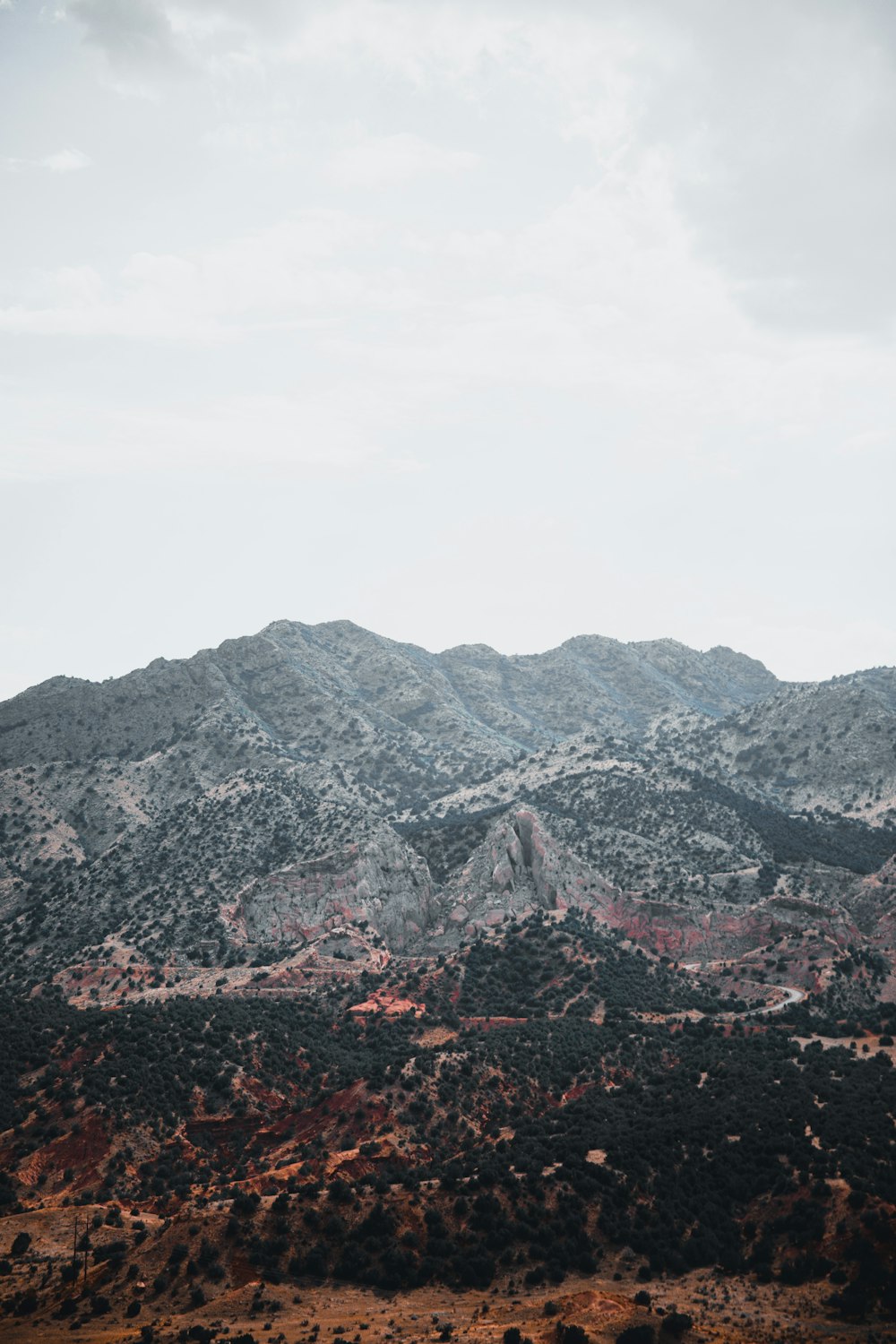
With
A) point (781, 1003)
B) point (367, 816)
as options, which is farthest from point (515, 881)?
point (781, 1003)

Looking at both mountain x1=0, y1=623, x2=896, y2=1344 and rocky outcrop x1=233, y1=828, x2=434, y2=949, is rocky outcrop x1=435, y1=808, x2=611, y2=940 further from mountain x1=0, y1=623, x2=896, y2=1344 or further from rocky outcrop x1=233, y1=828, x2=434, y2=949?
rocky outcrop x1=233, y1=828, x2=434, y2=949

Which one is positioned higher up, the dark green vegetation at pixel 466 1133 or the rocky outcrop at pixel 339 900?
the rocky outcrop at pixel 339 900

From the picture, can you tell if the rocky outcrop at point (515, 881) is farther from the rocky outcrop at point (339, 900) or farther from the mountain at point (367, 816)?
the rocky outcrop at point (339, 900)

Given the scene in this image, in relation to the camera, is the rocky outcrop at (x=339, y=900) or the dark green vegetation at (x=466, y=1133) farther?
the rocky outcrop at (x=339, y=900)

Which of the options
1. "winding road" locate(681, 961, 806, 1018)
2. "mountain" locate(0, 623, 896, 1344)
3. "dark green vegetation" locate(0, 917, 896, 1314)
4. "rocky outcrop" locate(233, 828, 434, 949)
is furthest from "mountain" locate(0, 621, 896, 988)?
"dark green vegetation" locate(0, 917, 896, 1314)

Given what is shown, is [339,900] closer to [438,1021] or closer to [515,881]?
[515,881]

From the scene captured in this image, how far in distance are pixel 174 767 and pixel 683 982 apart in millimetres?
93160

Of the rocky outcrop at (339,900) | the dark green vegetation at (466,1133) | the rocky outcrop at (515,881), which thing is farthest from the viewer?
the rocky outcrop at (515,881)

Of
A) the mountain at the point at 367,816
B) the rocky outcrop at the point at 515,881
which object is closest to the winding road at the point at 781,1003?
the mountain at the point at 367,816

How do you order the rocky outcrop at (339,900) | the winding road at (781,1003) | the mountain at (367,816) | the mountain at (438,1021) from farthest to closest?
the mountain at (367,816) → the rocky outcrop at (339,900) → the winding road at (781,1003) → the mountain at (438,1021)

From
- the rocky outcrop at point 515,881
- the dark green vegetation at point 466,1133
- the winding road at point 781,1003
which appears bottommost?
the winding road at point 781,1003

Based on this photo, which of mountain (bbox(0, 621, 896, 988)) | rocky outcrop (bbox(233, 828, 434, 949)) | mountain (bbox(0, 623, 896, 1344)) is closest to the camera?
mountain (bbox(0, 623, 896, 1344))

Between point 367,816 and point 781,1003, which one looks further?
point 367,816

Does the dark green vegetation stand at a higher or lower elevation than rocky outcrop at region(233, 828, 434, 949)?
lower
